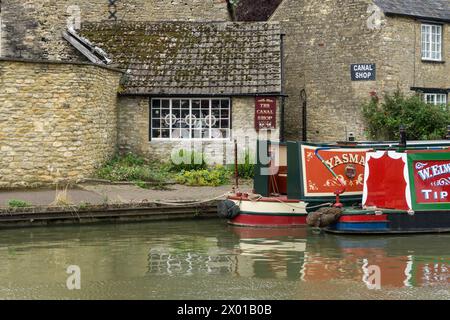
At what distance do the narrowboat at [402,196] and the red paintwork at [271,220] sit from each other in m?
1.05

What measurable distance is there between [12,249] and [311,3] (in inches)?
631

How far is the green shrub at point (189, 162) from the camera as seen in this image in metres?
22.4

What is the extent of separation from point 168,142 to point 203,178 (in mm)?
2320

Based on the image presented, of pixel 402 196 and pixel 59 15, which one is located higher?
pixel 59 15

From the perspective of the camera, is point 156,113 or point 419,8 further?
point 419,8

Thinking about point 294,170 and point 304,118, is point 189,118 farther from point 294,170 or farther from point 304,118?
point 294,170

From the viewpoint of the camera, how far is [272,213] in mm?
17188

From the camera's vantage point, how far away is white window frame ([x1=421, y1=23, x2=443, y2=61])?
85.7 feet

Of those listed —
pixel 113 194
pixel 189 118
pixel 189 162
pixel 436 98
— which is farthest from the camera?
pixel 436 98

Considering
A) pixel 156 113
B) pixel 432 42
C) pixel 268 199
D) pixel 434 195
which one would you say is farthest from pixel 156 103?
pixel 432 42

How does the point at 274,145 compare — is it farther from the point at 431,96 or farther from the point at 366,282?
the point at 431,96

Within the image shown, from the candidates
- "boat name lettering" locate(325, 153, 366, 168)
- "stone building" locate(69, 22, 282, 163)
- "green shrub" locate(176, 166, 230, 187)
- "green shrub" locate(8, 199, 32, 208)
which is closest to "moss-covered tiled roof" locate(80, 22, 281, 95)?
"stone building" locate(69, 22, 282, 163)

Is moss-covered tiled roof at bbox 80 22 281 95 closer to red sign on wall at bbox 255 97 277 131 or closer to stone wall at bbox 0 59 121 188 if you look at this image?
red sign on wall at bbox 255 97 277 131

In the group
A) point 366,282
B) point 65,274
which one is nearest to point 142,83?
point 65,274
